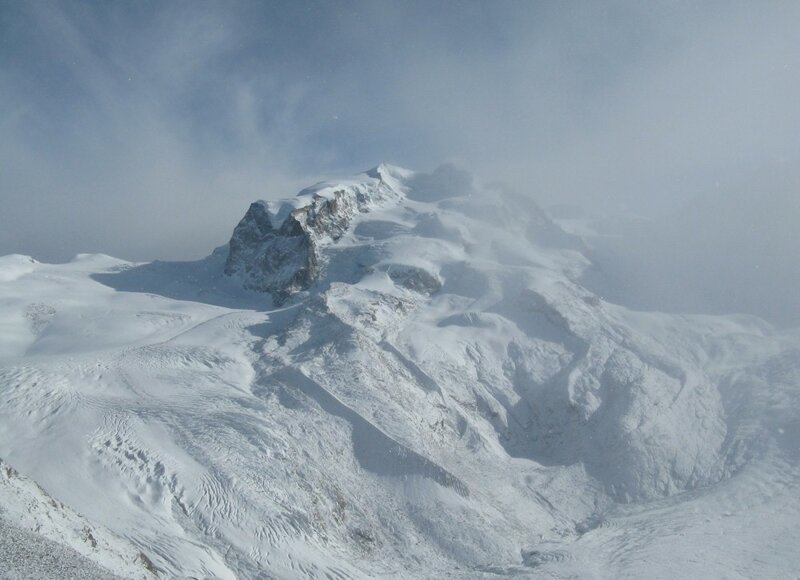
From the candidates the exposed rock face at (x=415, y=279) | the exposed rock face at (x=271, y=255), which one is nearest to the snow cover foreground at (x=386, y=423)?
the exposed rock face at (x=415, y=279)

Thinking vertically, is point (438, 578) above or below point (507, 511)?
below

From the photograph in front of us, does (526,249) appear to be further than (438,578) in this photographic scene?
Yes

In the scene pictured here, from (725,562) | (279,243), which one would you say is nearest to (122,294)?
(279,243)

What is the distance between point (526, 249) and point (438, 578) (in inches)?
2239

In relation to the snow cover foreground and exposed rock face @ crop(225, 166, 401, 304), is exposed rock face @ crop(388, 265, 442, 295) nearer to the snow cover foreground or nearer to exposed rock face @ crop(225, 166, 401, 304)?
the snow cover foreground

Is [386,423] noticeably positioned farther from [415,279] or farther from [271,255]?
[271,255]

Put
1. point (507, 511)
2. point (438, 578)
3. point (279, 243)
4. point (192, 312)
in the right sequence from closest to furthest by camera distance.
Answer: point (438, 578), point (507, 511), point (192, 312), point (279, 243)

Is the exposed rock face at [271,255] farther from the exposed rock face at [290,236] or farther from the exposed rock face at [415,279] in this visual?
the exposed rock face at [415,279]

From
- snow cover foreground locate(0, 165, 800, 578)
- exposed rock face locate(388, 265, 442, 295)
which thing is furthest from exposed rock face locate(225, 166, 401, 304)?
exposed rock face locate(388, 265, 442, 295)

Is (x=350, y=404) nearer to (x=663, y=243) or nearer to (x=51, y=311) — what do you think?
(x=51, y=311)

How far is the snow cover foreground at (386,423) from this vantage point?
27.8m

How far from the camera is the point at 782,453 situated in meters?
40.8

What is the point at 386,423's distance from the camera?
39375 millimetres

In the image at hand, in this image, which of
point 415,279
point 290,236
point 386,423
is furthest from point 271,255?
point 386,423
